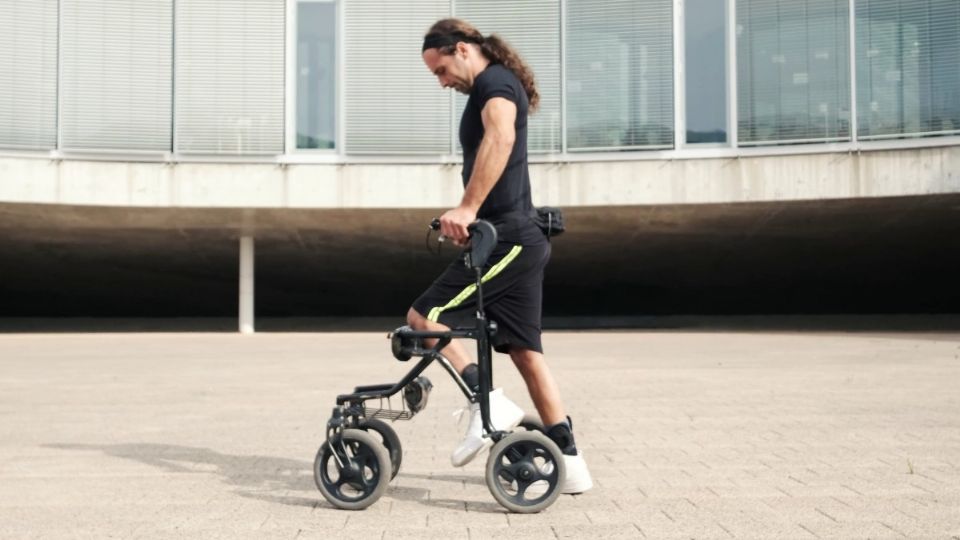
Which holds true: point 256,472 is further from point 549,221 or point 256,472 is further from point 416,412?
point 549,221

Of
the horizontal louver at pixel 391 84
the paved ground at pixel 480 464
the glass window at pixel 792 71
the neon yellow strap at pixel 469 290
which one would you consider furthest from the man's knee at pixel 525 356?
the horizontal louver at pixel 391 84

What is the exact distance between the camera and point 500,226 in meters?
4.73

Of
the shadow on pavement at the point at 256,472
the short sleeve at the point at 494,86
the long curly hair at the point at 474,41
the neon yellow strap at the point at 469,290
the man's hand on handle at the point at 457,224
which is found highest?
the long curly hair at the point at 474,41

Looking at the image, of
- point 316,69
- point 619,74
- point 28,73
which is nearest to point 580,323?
point 619,74

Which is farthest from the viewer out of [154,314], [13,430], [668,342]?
[154,314]

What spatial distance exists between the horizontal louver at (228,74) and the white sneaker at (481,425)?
706 inches

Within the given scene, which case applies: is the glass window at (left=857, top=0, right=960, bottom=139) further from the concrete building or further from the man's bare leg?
the man's bare leg

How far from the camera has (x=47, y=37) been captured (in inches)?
867

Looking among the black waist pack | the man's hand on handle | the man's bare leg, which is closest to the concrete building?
the black waist pack

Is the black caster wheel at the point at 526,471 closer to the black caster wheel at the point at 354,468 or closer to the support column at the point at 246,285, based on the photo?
the black caster wheel at the point at 354,468

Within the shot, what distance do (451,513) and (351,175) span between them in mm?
17422

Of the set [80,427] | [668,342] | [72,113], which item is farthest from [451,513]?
[72,113]

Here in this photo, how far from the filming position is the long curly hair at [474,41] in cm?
477

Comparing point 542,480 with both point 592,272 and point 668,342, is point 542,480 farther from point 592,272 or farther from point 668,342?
point 592,272
